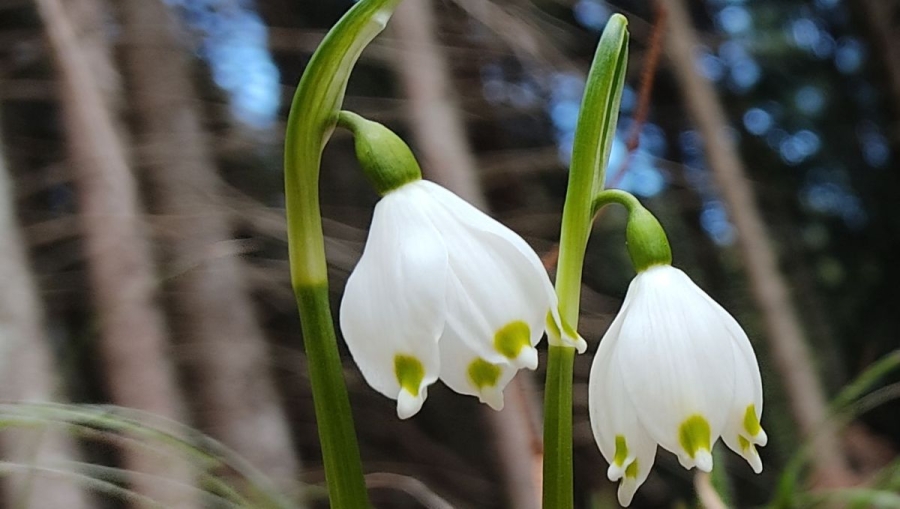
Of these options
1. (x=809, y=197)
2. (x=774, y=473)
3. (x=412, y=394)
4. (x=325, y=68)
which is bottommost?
(x=774, y=473)

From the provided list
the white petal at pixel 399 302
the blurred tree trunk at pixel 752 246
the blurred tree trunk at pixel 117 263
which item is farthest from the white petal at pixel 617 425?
the blurred tree trunk at pixel 752 246

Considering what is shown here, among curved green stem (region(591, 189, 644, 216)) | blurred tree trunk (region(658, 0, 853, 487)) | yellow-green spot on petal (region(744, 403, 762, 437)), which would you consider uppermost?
curved green stem (region(591, 189, 644, 216))

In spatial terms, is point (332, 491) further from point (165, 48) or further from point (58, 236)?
point (165, 48)

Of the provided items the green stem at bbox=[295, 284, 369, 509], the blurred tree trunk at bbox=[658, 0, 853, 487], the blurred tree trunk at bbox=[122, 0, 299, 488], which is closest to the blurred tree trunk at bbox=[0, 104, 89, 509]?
the blurred tree trunk at bbox=[122, 0, 299, 488]

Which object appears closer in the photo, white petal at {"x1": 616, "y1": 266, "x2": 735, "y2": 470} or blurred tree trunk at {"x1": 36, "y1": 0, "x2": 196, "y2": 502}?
white petal at {"x1": 616, "y1": 266, "x2": 735, "y2": 470}

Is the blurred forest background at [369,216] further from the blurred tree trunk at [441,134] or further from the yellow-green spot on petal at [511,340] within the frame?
the yellow-green spot on petal at [511,340]

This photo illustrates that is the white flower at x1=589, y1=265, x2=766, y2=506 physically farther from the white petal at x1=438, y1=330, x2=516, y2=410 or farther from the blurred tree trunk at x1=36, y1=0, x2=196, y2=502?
the blurred tree trunk at x1=36, y1=0, x2=196, y2=502

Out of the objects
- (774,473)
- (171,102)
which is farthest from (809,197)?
(171,102)
